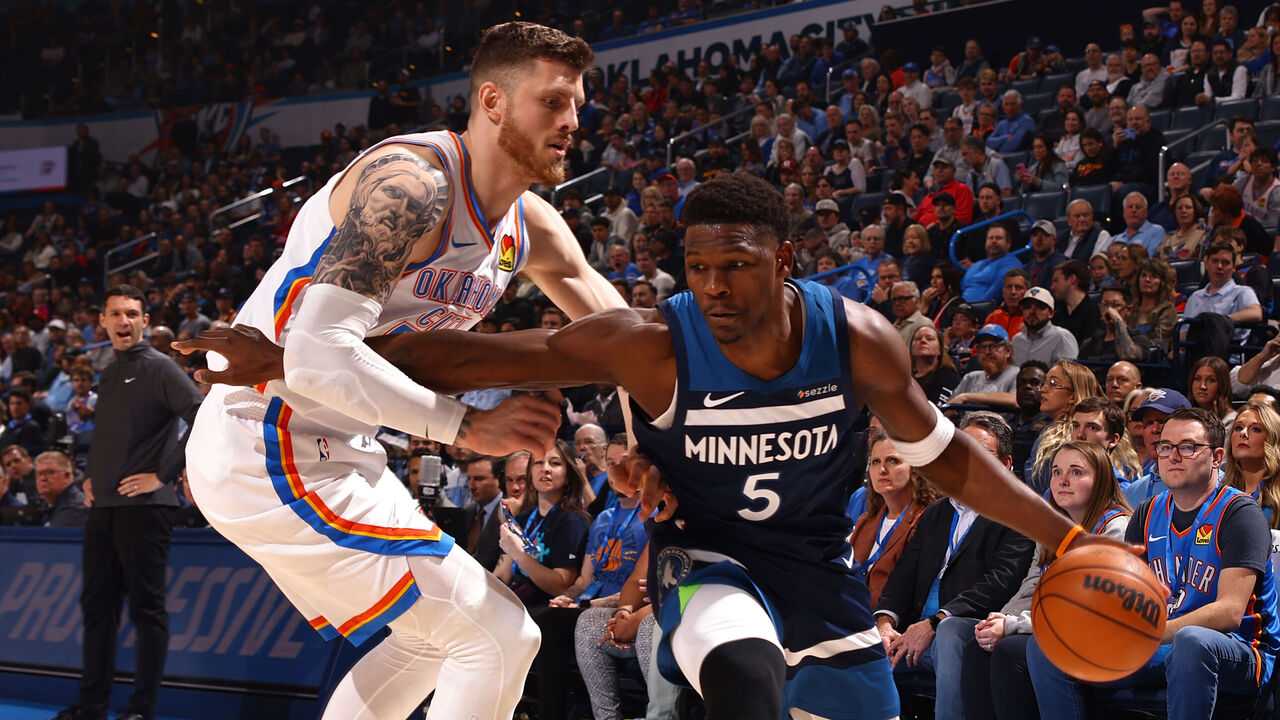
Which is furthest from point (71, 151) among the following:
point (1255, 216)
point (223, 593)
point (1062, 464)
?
point (1062, 464)

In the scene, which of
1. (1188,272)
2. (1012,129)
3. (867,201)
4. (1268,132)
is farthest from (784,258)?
(1012,129)

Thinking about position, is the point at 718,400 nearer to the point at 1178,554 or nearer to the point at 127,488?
the point at 1178,554

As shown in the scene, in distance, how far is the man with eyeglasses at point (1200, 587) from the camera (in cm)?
513

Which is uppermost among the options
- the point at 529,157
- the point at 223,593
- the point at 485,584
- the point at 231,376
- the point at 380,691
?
the point at 529,157

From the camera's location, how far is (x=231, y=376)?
11.0 ft

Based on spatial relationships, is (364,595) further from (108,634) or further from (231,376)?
(108,634)

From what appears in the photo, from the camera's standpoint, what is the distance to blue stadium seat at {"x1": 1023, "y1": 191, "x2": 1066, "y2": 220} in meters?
12.1

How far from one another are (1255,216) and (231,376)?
9.44 meters

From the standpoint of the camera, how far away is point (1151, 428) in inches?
269

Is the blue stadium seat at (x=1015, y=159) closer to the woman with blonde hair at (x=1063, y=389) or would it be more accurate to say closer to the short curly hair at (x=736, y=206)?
the woman with blonde hair at (x=1063, y=389)

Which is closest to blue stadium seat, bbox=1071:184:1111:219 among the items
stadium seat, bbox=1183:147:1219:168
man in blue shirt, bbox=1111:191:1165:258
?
stadium seat, bbox=1183:147:1219:168

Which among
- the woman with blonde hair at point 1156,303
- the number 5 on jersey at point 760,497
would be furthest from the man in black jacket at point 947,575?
the woman with blonde hair at point 1156,303

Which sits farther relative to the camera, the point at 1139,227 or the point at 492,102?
the point at 1139,227

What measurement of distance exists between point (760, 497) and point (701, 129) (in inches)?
566
